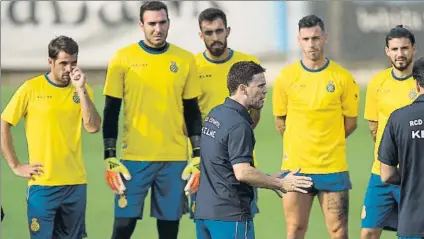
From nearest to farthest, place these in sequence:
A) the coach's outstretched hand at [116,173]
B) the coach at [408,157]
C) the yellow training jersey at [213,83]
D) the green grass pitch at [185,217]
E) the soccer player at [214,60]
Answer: the coach at [408,157], the coach's outstretched hand at [116,173], the soccer player at [214,60], the yellow training jersey at [213,83], the green grass pitch at [185,217]

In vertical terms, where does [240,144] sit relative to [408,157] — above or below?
above

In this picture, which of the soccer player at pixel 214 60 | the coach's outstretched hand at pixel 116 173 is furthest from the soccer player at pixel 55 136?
the soccer player at pixel 214 60

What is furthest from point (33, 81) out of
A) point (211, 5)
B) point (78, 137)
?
point (211, 5)

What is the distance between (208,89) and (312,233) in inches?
86.9

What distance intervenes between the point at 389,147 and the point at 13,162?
3163 millimetres

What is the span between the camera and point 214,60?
1043 centimetres

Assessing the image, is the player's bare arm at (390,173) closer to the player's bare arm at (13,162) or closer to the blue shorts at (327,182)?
the blue shorts at (327,182)

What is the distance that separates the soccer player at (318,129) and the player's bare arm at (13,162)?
7.79 ft

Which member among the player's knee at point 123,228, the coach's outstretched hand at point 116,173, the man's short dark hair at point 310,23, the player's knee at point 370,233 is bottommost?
the player's knee at point 370,233

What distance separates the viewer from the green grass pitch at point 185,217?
11.7 m

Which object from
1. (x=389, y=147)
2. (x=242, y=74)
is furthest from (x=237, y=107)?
(x=389, y=147)

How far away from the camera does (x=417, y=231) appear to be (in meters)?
7.66

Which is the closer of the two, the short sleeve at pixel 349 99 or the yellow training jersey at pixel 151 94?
the yellow training jersey at pixel 151 94

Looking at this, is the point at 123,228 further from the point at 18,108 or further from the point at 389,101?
the point at 389,101
